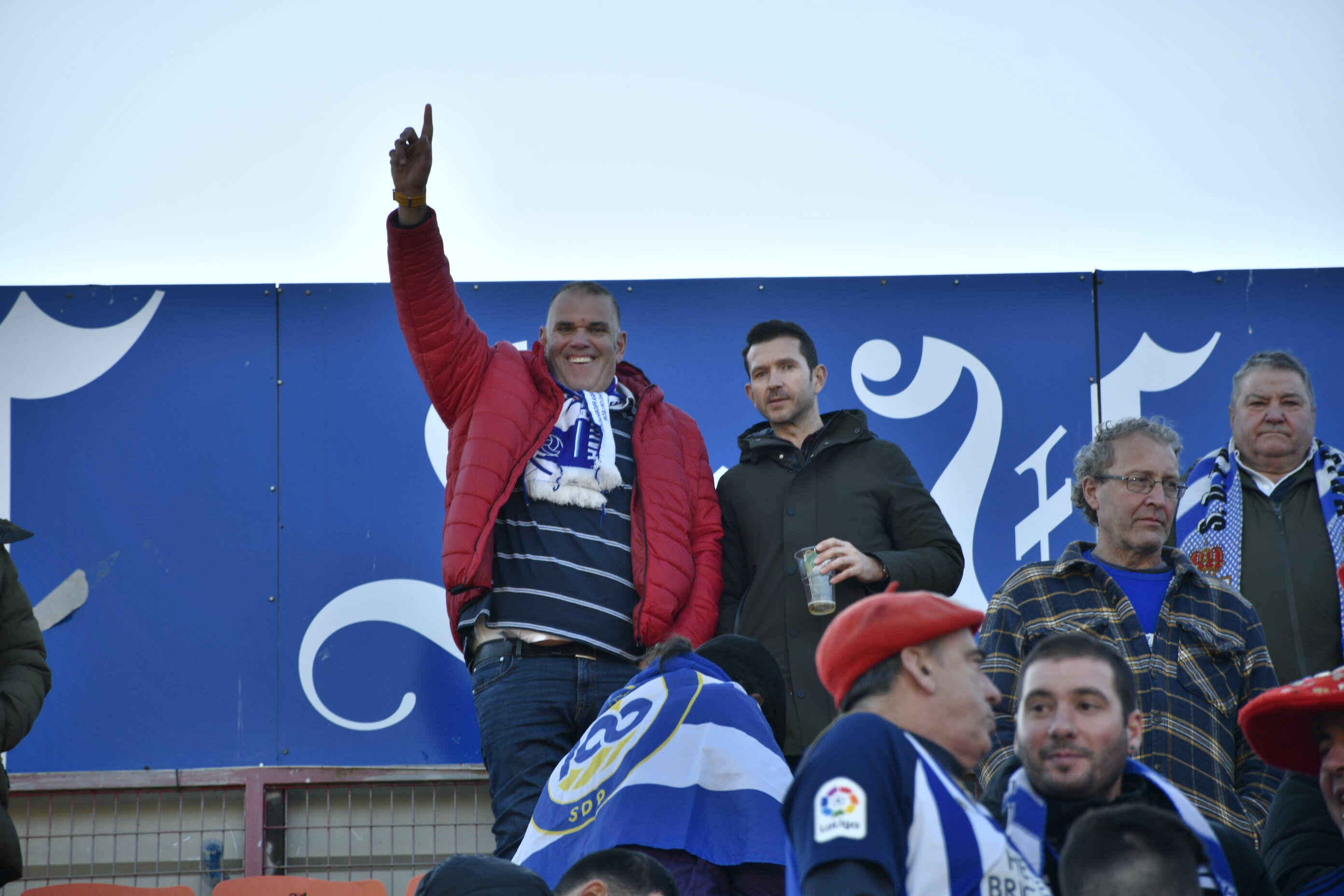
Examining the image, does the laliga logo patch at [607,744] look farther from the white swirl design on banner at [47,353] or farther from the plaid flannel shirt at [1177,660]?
the white swirl design on banner at [47,353]

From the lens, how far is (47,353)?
5.23 meters

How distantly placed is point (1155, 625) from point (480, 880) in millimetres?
1982

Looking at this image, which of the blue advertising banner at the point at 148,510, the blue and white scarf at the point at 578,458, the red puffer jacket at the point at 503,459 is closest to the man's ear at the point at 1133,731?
the red puffer jacket at the point at 503,459

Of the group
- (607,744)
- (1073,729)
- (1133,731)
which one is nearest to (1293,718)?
(1133,731)

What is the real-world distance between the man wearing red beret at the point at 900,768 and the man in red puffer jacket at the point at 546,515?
1512mm

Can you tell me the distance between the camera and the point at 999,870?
7.21 feet

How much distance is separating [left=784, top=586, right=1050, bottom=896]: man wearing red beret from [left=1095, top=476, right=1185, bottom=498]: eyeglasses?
148cm

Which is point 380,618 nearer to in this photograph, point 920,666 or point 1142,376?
point 1142,376

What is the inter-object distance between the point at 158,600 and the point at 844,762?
358 centimetres

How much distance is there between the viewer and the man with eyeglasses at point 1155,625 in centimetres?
340

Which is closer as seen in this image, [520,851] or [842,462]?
[520,851]

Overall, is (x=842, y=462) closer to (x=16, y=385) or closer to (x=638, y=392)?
(x=638, y=392)

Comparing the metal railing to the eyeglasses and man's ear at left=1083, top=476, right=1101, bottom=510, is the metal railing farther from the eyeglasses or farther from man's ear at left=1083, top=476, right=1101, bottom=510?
the eyeglasses

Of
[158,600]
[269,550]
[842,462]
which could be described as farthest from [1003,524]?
[158,600]
